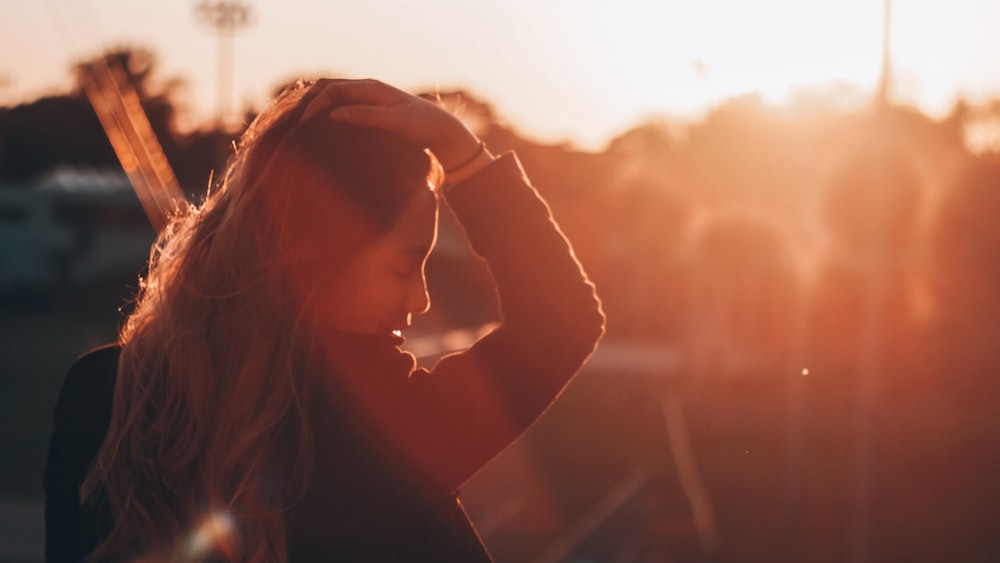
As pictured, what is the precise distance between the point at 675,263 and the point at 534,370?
29.7m

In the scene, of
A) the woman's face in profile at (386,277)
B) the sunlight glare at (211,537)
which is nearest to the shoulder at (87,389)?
the sunlight glare at (211,537)

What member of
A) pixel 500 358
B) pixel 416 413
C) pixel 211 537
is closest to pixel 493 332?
pixel 500 358

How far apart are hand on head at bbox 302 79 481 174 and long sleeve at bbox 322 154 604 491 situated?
17cm

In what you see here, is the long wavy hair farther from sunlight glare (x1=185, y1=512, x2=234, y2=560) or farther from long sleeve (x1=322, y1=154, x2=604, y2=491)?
long sleeve (x1=322, y1=154, x2=604, y2=491)

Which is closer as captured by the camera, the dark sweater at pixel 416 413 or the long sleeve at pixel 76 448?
the dark sweater at pixel 416 413

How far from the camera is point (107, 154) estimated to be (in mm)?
62500

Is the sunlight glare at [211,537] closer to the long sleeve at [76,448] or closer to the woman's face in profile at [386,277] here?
the long sleeve at [76,448]

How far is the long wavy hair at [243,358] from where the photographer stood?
161 cm

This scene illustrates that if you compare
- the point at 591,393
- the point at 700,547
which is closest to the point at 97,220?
the point at 591,393

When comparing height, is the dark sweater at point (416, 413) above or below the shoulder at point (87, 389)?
below

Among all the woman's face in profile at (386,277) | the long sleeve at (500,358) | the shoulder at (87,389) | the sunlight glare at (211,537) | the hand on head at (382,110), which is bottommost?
the sunlight glare at (211,537)

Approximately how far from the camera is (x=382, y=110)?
5.46 feet

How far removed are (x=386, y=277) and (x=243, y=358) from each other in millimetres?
203

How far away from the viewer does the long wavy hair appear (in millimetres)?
1610
